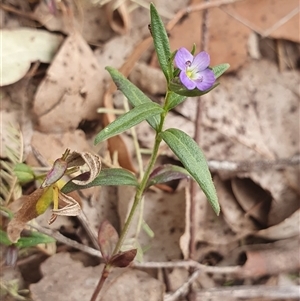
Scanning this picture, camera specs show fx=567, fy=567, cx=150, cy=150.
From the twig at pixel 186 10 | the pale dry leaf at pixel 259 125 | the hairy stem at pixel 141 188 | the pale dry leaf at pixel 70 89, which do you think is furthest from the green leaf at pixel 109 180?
the twig at pixel 186 10

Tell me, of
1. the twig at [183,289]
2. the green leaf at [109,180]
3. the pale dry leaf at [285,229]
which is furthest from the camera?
the pale dry leaf at [285,229]

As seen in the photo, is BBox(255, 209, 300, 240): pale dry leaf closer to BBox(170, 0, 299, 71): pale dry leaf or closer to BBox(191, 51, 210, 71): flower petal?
BBox(170, 0, 299, 71): pale dry leaf

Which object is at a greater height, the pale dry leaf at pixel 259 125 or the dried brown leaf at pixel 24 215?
the dried brown leaf at pixel 24 215

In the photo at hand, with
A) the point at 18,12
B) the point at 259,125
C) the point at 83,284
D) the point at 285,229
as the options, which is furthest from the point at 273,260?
the point at 18,12

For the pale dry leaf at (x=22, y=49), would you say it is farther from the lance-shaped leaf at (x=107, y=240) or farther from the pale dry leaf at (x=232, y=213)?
the pale dry leaf at (x=232, y=213)

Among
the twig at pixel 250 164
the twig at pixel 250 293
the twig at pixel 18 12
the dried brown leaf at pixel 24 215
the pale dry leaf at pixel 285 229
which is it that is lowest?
the twig at pixel 250 293
